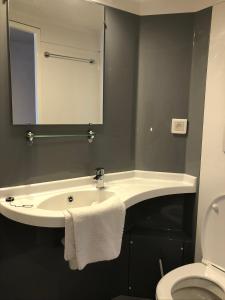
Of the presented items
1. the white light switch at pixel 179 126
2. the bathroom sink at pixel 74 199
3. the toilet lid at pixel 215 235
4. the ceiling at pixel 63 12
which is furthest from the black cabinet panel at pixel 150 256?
the ceiling at pixel 63 12

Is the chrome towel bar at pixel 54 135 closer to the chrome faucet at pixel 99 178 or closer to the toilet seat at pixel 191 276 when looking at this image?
the chrome faucet at pixel 99 178

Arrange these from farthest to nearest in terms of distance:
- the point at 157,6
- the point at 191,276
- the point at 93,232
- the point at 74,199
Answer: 1. the point at 157,6
2. the point at 74,199
3. the point at 191,276
4. the point at 93,232

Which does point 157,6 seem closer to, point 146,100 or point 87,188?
point 146,100

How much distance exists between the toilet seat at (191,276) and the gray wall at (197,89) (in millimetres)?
587

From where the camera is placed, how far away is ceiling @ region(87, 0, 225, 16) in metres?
1.73

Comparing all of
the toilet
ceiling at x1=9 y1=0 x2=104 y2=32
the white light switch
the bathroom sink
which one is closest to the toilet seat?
the toilet

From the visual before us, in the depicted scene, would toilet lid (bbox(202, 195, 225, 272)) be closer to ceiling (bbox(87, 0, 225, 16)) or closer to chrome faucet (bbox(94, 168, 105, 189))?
chrome faucet (bbox(94, 168, 105, 189))

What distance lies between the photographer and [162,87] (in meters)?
1.86

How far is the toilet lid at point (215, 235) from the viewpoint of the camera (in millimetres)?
1562

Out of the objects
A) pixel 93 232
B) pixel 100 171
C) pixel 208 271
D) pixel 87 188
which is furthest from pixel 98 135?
pixel 208 271

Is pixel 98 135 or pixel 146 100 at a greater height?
pixel 146 100

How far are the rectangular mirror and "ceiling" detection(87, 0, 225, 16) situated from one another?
171 millimetres

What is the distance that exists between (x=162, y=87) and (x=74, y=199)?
95 centimetres

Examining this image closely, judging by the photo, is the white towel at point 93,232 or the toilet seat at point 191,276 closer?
the white towel at point 93,232
